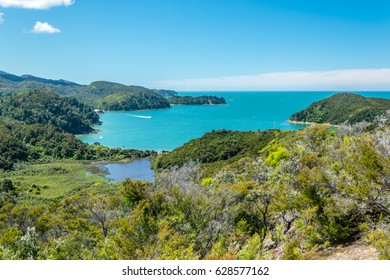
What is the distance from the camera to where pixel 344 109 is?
11181cm

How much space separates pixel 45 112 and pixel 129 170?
7508 centimetres

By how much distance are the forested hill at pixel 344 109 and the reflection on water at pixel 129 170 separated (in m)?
A: 59.8

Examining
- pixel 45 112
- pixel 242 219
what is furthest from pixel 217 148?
pixel 45 112

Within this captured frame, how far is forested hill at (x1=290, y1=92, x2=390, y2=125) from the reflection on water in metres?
59.8

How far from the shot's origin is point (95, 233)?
14859 millimetres

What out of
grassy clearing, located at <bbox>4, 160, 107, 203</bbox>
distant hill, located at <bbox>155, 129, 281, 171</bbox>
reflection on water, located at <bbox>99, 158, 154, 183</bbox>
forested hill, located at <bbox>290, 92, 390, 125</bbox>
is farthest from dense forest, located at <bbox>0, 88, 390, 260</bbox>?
forested hill, located at <bbox>290, 92, 390, 125</bbox>

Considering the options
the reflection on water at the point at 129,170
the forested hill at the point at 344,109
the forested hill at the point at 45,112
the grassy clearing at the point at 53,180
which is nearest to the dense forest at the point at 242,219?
the grassy clearing at the point at 53,180

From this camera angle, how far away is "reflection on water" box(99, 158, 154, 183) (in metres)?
62.5

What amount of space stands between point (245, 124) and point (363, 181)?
4591 inches

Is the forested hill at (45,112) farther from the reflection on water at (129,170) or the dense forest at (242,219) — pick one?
the dense forest at (242,219)

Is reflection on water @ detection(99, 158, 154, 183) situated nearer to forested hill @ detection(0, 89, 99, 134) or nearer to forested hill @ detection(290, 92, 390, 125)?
forested hill @ detection(0, 89, 99, 134)

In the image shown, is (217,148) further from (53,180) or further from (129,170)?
(53,180)

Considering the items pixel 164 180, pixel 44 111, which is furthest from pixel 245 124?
pixel 164 180
